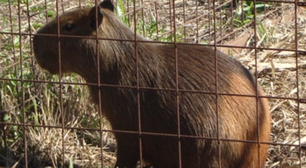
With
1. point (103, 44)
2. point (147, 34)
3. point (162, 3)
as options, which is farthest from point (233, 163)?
point (162, 3)

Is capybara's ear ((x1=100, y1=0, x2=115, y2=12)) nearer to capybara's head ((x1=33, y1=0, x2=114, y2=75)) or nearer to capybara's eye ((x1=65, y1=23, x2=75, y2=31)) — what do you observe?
capybara's head ((x1=33, y1=0, x2=114, y2=75))

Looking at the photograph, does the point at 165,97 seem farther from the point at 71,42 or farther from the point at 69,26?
the point at 69,26

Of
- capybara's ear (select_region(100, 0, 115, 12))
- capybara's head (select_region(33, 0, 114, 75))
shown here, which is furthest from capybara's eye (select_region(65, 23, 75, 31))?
capybara's ear (select_region(100, 0, 115, 12))

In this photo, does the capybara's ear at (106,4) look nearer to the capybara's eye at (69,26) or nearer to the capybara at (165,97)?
the capybara at (165,97)

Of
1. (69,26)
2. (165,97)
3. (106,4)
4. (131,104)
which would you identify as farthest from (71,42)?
(165,97)

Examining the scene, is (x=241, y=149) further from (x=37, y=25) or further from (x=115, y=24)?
(x=37, y=25)

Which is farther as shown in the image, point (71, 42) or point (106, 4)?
point (106, 4)

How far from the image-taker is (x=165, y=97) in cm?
526

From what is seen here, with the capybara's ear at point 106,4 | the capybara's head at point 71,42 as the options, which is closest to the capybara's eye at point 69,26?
the capybara's head at point 71,42

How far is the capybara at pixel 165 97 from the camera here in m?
5.16

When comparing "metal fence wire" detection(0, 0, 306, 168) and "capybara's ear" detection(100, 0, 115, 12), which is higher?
"capybara's ear" detection(100, 0, 115, 12)

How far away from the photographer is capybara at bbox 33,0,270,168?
16.9ft

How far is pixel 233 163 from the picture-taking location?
17.0ft

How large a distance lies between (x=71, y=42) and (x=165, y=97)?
873 millimetres
